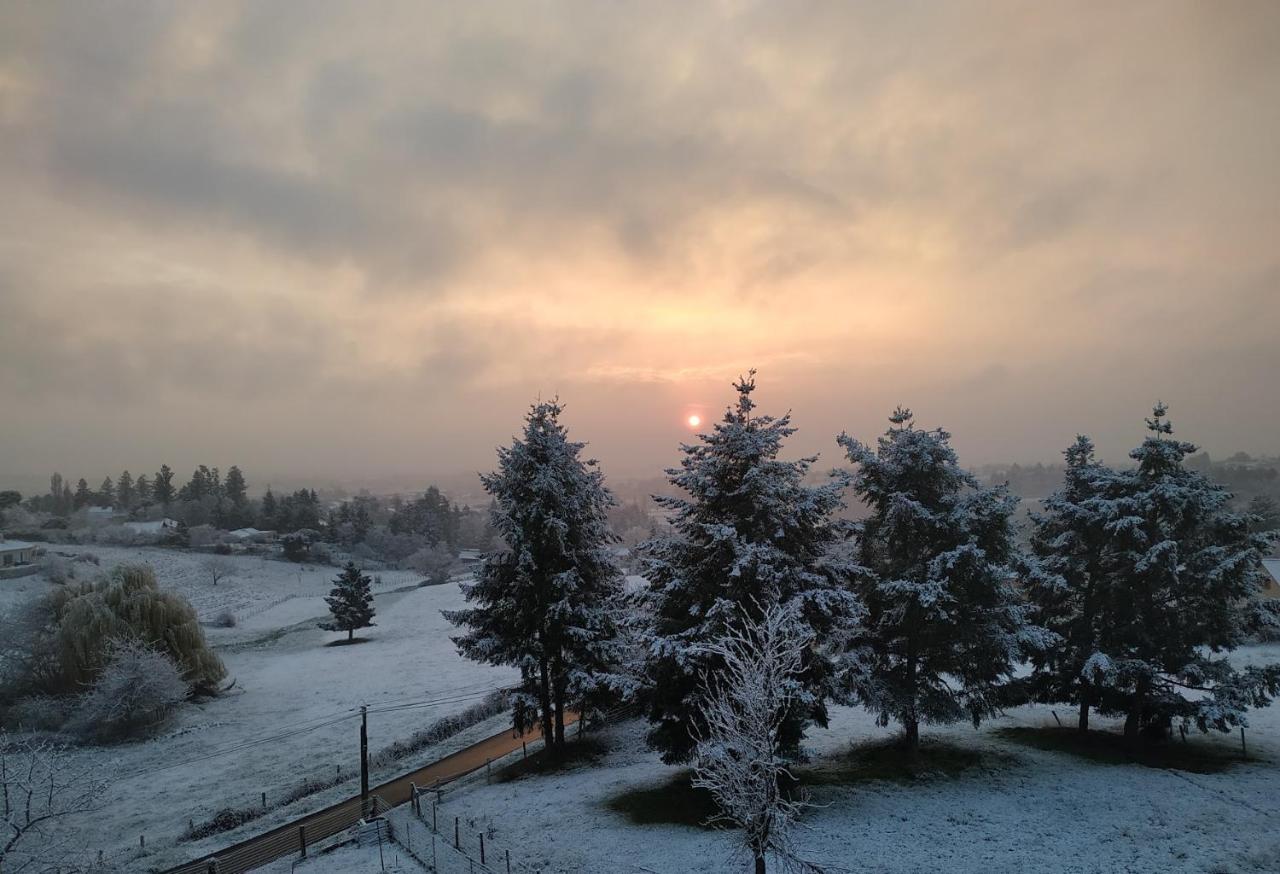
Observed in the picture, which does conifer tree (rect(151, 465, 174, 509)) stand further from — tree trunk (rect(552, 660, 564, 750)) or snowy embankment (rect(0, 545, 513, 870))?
tree trunk (rect(552, 660, 564, 750))

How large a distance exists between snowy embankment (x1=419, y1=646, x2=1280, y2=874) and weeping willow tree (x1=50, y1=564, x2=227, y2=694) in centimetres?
2941

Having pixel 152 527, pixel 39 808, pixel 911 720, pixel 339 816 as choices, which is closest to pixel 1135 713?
pixel 911 720

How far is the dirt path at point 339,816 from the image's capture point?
832 inches

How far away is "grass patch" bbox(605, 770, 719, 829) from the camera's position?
20109 millimetres

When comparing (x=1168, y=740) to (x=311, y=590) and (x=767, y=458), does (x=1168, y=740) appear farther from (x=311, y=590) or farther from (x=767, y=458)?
(x=311, y=590)

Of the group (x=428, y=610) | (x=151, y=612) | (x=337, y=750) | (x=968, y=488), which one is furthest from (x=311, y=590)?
(x=968, y=488)

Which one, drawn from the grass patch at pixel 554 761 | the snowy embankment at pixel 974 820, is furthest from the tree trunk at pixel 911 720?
the grass patch at pixel 554 761

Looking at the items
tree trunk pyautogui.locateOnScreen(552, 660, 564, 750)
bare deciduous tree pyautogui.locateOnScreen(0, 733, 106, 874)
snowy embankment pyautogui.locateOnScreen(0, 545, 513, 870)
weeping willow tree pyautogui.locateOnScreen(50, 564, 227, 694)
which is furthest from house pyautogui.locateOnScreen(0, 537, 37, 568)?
tree trunk pyautogui.locateOnScreen(552, 660, 564, 750)

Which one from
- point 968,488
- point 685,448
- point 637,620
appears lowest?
point 637,620

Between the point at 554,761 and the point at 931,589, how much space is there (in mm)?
17147

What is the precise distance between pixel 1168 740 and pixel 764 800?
22332mm

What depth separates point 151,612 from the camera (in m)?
42.4

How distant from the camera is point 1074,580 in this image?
26000mm

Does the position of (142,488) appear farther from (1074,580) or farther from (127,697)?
(1074,580)
